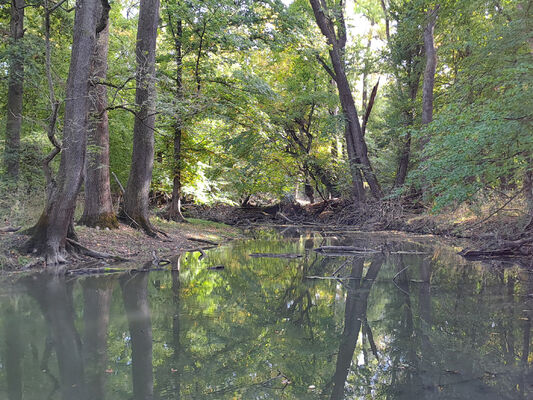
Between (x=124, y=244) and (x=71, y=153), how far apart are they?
2631 mm

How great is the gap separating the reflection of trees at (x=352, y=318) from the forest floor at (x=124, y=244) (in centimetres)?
436

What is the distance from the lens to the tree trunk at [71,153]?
7848mm

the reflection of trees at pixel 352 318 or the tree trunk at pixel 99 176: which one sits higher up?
the tree trunk at pixel 99 176

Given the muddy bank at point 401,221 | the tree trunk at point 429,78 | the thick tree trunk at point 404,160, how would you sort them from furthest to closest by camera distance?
the thick tree trunk at point 404,160, the tree trunk at point 429,78, the muddy bank at point 401,221

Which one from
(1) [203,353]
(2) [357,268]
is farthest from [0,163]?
(1) [203,353]

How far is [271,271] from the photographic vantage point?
786 cm

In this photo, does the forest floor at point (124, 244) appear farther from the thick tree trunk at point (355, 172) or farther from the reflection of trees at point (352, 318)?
the thick tree trunk at point (355, 172)

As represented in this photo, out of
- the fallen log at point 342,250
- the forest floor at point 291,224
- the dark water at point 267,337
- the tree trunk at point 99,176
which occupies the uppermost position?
the tree trunk at point 99,176

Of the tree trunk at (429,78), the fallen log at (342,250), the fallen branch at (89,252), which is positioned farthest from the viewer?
the tree trunk at (429,78)

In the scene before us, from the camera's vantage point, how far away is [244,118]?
582 inches

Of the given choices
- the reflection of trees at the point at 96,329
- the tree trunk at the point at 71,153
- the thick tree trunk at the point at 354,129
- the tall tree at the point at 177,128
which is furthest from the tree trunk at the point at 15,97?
the thick tree trunk at the point at 354,129

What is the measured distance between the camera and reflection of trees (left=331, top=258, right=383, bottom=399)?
3.21m

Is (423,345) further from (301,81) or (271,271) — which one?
(301,81)

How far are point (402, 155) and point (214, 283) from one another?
16392 millimetres
